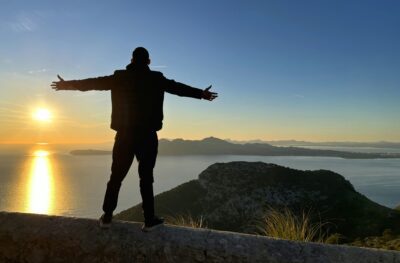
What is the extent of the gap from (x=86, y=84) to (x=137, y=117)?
943mm

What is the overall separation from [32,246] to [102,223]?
0.86 meters

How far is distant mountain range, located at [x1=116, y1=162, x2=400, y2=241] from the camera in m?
122

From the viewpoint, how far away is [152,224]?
4832mm

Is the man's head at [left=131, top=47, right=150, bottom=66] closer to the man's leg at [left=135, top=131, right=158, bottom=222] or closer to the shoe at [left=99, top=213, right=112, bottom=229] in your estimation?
the man's leg at [left=135, top=131, right=158, bottom=222]

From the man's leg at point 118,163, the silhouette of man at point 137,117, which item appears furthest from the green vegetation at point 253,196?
the silhouette of man at point 137,117

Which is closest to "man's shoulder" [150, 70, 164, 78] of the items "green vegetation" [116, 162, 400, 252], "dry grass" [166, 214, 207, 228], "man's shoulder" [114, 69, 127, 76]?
"man's shoulder" [114, 69, 127, 76]

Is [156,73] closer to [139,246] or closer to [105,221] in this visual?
[105,221]

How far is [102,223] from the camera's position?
4871mm

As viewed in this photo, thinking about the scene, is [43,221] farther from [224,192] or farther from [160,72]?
[224,192]

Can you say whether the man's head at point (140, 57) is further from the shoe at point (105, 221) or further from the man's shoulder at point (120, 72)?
the shoe at point (105, 221)

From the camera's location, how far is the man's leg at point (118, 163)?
16.6 ft

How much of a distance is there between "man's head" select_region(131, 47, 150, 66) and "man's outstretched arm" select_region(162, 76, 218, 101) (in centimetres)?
34

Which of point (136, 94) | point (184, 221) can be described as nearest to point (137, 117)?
point (136, 94)

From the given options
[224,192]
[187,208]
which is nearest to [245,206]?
[224,192]
